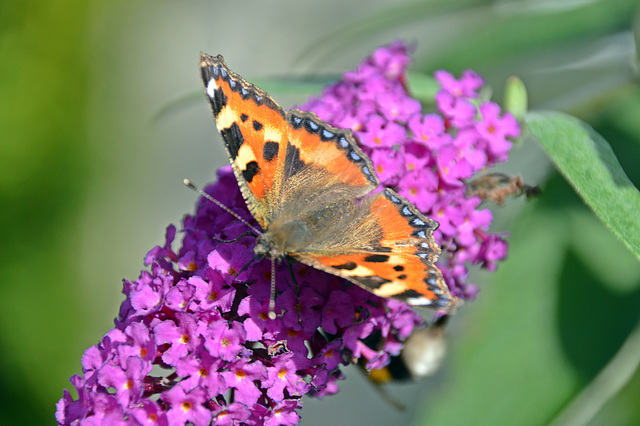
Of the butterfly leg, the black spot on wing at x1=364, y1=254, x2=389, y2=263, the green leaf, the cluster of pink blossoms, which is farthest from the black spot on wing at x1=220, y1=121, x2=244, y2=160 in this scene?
the green leaf

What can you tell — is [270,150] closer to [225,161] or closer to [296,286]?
[296,286]

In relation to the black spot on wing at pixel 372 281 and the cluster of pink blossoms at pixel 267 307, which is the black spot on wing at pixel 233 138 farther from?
the black spot on wing at pixel 372 281

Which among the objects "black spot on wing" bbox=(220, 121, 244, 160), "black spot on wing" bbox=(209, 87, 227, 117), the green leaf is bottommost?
the green leaf

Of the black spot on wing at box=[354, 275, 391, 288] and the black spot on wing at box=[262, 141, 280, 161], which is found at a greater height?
the black spot on wing at box=[262, 141, 280, 161]

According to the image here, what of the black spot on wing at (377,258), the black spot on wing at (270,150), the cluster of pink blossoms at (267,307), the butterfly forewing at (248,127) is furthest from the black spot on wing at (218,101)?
the black spot on wing at (377,258)

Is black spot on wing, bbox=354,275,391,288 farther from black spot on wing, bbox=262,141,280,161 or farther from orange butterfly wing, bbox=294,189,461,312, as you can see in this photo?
black spot on wing, bbox=262,141,280,161

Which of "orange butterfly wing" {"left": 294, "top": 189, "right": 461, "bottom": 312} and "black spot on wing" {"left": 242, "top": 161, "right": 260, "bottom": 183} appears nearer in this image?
"orange butterfly wing" {"left": 294, "top": 189, "right": 461, "bottom": 312}

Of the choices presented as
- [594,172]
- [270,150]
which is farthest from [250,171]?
[594,172]
